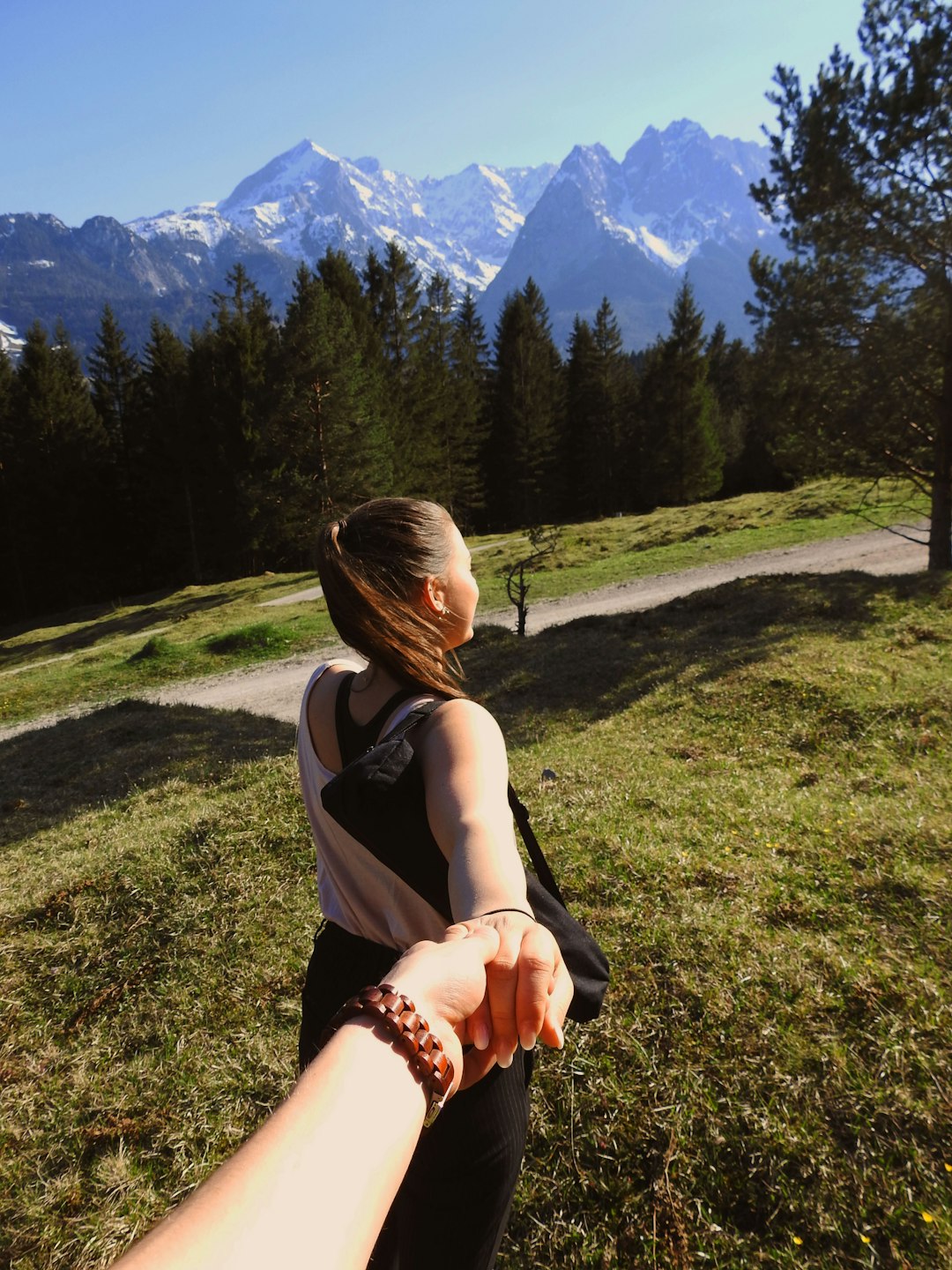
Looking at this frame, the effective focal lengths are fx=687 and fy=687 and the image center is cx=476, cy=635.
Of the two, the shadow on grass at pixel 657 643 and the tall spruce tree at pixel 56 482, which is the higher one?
the tall spruce tree at pixel 56 482

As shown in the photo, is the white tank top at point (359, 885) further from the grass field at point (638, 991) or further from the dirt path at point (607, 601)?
the dirt path at point (607, 601)

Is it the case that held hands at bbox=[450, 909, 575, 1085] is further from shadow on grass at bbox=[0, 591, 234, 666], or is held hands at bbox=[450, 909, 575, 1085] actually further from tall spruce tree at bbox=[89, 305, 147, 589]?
tall spruce tree at bbox=[89, 305, 147, 589]

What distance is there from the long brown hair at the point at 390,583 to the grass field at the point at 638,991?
2272 mm

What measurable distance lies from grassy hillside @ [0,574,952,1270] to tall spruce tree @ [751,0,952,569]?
22.5 ft

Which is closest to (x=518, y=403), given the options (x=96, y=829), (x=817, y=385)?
(x=817, y=385)

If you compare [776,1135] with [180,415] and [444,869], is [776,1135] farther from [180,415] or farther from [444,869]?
[180,415]

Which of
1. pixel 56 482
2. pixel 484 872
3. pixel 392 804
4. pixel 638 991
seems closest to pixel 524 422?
pixel 56 482

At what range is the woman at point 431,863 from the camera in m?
1.22

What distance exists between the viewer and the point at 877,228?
11258 mm

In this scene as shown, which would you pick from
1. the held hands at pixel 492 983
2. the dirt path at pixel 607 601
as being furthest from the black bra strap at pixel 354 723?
the dirt path at pixel 607 601

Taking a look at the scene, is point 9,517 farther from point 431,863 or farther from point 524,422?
point 431,863

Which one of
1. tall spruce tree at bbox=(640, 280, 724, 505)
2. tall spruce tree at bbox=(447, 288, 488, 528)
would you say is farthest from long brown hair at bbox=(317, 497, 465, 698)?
tall spruce tree at bbox=(640, 280, 724, 505)

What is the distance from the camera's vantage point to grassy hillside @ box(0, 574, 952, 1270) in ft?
8.45

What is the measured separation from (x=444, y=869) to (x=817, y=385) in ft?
43.6
